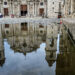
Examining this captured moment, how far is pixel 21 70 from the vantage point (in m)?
5.15

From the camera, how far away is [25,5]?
169 feet

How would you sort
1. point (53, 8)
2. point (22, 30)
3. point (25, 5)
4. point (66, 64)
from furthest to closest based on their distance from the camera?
1. point (25, 5)
2. point (53, 8)
3. point (22, 30)
4. point (66, 64)

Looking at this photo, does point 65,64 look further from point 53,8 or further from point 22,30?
point 53,8

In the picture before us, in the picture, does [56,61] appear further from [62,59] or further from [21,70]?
[21,70]

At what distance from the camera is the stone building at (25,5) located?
164 ft

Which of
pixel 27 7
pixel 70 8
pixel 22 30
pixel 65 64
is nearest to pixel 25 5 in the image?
pixel 27 7

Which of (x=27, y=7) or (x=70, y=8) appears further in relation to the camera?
(x=27, y=7)

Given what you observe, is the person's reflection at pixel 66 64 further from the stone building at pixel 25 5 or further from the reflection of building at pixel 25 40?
the stone building at pixel 25 5

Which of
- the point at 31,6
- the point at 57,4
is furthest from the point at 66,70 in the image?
the point at 31,6

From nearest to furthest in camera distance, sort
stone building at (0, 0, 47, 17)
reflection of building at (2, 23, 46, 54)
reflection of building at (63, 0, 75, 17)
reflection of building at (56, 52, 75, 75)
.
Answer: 1. reflection of building at (56, 52, 75, 75)
2. reflection of building at (2, 23, 46, 54)
3. reflection of building at (63, 0, 75, 17)
4. stone building at (0, 0, 47, 17)

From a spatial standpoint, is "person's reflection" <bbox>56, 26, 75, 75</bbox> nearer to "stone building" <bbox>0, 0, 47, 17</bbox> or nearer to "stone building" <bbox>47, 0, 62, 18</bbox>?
"stone building" <bbox>47, 0, 62, 18</bbox>

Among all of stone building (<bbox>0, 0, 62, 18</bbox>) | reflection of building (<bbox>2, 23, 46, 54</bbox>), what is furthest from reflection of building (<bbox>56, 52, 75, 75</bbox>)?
stone building (<bbox>0, 0, 62, 18</bbox>)

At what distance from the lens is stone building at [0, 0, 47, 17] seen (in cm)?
4991

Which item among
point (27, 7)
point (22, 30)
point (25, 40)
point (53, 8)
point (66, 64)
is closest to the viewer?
point (66, 64)
